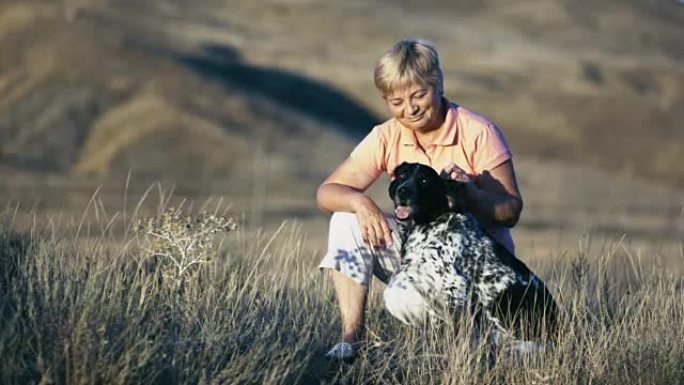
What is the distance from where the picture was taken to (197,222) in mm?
7246

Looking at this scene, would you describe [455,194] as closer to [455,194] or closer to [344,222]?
[455,194]

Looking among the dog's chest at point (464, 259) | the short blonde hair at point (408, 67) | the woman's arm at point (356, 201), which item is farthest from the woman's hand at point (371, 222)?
the short blonde hair at point (408, 67)

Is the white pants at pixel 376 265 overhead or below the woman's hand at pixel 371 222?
below

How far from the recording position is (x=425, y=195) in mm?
6699

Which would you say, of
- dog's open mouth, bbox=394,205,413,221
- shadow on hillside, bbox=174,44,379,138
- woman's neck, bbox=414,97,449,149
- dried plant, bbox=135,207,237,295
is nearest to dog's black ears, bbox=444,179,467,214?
dog's open mouth, bbox=394,205,413,221

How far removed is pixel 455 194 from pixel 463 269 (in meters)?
0.36

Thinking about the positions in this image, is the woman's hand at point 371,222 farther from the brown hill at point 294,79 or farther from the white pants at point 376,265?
the brown hill at point 294,79

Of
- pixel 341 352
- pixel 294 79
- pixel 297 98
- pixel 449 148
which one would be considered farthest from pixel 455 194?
pixel 294 79

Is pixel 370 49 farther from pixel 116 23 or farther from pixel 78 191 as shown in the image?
pixel 78 191

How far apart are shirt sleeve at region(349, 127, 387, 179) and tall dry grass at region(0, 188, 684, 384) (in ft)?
2.56

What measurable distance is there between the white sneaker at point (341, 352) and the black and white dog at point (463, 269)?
0.39 metres

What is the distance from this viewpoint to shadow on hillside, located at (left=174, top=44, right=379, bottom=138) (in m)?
68.1

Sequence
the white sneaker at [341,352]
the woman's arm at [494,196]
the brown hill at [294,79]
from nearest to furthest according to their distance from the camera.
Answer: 1. the white sneaker at [341,352]
2. the woman's arm at [494,196]
3. the brown hill at [294,79]

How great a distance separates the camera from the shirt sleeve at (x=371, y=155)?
7246 millimetres
